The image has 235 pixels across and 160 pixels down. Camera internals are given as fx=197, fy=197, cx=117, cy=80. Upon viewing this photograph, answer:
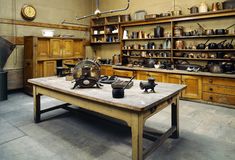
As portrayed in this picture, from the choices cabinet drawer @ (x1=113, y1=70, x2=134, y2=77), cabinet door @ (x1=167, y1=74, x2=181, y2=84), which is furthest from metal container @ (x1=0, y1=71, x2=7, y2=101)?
cabinet door @ (x1=167, y1=74, x2=181, y2=84)

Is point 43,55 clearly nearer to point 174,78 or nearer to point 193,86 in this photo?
point 174,78

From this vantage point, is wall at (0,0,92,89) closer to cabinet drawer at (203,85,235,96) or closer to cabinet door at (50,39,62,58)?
cabinet door at (50,39,62,58)

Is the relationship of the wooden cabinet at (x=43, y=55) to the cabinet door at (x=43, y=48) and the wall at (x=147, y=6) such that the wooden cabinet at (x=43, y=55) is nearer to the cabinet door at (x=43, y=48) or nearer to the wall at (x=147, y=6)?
the cabinet door at (x=43, y=48)

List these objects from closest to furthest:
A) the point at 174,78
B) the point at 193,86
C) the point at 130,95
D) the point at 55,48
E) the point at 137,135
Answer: the point at 137,135
the point at 130,95
the point at 193,86
the point at 174,78
the point at 55,48

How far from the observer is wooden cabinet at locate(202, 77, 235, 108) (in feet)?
13.8

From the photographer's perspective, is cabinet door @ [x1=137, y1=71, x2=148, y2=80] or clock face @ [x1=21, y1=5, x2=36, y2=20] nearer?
cabinet door @ [x1=137, y1=71, x2=148, y2=80]

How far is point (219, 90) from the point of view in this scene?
14.3 feet

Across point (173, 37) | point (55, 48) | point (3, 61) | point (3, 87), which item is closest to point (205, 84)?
point (173, 37)

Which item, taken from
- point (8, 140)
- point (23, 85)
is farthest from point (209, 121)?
point (23, 85)

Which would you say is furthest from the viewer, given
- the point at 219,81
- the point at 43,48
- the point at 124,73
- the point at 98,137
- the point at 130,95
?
the point at 124,73

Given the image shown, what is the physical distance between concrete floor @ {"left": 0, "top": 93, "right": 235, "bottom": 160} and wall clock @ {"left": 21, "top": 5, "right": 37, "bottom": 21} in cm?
298

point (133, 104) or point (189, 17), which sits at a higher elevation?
point (189, 17)

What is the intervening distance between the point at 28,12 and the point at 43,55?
1435 mm

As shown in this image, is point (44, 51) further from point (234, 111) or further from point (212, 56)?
point (234, 111)
